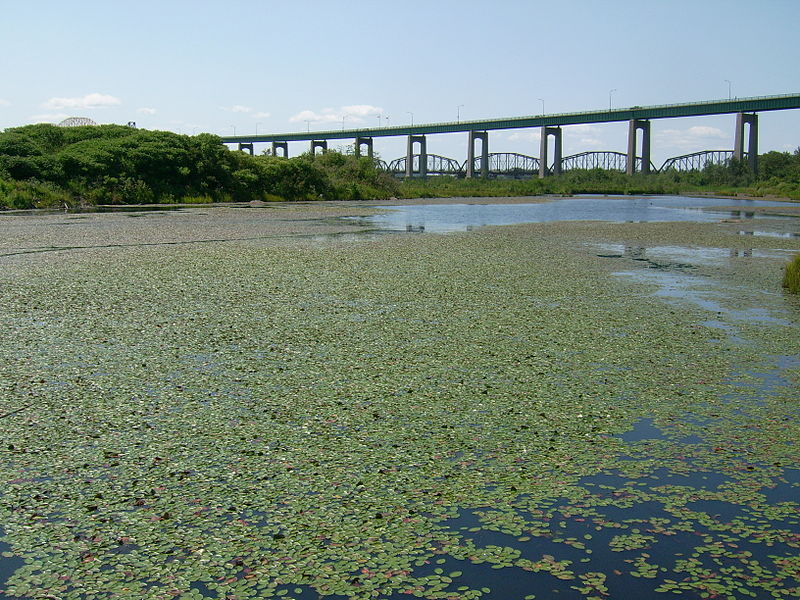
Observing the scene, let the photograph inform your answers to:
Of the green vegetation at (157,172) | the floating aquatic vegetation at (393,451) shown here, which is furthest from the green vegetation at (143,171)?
the floating aquatic vegetation at (393,451)

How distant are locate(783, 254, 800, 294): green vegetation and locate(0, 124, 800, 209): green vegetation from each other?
1476 inches

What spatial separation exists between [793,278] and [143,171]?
44640 mm

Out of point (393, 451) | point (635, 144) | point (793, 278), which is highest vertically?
point (635, 144)

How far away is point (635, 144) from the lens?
97.4m

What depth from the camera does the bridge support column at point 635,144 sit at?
314 feet

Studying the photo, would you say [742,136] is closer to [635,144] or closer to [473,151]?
[635,144]

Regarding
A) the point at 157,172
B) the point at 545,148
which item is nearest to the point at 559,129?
the point at 545,148

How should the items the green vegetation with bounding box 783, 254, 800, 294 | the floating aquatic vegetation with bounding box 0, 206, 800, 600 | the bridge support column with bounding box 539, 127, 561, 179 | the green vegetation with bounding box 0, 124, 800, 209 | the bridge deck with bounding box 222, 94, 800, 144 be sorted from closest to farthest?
the floating aquatic vegetation with bounding box 0, 206, 800, 600 < the green vegetation with bounding box 783, 254, 800, 294 < the green vegetation with bounding box 0, 124, 800, 209 < the bridge deck with bounding box 222, 94, 800, 144 < the bridge support column with bounding box 539, 127, 561, 179

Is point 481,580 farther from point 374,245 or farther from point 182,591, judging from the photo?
point 374,245

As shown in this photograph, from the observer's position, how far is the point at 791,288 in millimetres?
14320

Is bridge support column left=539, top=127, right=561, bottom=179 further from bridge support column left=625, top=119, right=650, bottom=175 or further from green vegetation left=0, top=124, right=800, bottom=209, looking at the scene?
green vegetation left=0, top=124, right=800, bottom=209

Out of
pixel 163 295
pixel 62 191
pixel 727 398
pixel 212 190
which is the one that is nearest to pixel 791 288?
pixel 727 398

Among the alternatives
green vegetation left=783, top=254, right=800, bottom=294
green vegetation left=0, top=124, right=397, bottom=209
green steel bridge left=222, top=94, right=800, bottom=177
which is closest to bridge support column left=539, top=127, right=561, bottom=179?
green steel bridge left=222, top=94, right=800, bottom=177

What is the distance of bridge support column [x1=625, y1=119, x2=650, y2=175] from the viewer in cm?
9561
